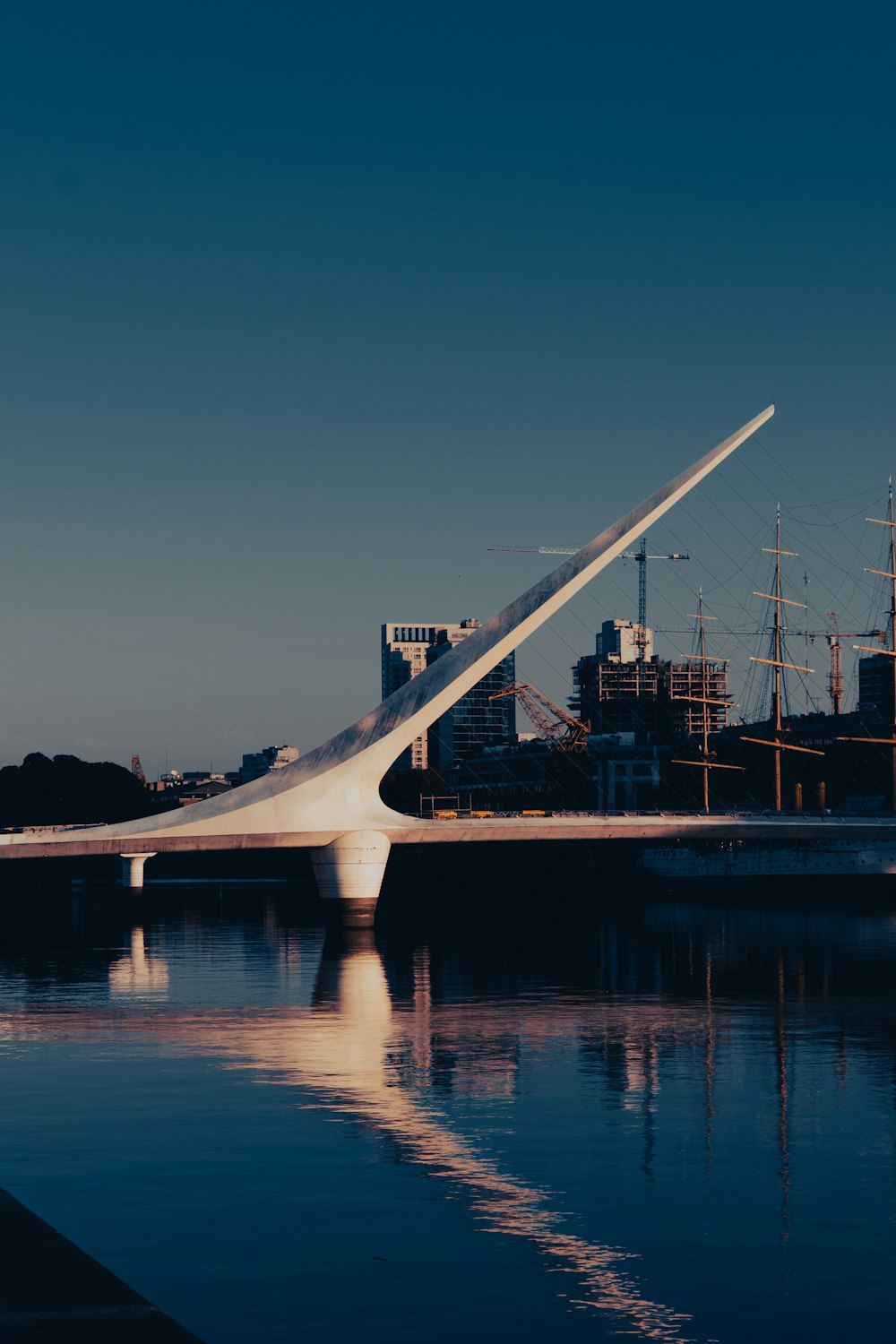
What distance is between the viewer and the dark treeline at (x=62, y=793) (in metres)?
122

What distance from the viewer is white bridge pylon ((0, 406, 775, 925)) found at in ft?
225

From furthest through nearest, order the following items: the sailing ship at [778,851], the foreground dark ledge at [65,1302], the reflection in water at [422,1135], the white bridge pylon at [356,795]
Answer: the sailing ship at [778,851] → the white bridge pylon at [356,795] → the reflection in water at [422,1135] → the foreground dark ledge at [65,1302]

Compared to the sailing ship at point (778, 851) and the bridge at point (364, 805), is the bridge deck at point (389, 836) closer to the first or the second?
the bridge at point (364, 805)

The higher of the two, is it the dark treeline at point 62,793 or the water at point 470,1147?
A: the dark treeline at point 62,793

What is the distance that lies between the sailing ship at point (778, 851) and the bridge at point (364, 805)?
32.8 m

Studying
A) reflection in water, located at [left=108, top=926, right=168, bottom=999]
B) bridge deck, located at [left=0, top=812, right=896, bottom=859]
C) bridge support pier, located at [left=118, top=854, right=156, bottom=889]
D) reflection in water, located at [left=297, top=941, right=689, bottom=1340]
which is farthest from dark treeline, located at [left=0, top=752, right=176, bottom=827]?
reflection in water, located at [left=297, top=941, right=689, bottom=1340]

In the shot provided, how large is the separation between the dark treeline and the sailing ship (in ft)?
133

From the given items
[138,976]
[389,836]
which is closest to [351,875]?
[389,836]

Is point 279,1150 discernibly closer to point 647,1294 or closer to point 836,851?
point 647,1294

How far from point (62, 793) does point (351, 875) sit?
60.1 metres

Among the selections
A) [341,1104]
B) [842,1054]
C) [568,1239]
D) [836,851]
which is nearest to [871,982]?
[842,1054]

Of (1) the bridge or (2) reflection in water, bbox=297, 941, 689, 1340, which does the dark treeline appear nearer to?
(1) the bridge

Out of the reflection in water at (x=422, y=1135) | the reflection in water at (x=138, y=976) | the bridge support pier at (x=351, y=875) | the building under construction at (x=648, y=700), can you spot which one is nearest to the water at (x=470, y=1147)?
the reflection in water at (x=422, y=1135)

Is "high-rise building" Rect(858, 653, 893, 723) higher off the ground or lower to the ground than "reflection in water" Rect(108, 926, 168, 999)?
higher
